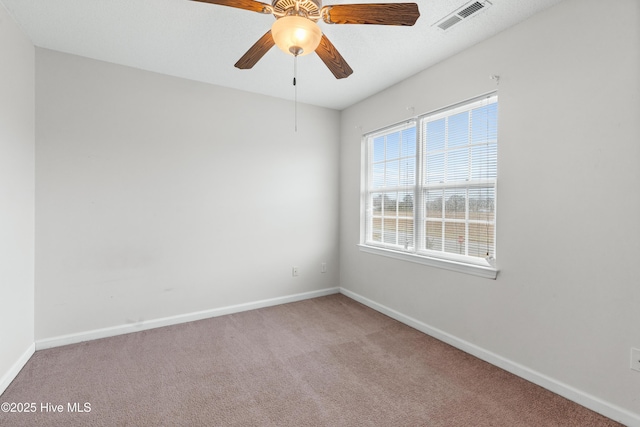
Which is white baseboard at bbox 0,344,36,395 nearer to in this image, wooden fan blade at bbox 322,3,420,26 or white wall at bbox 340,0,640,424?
wooden fan blade at bbox 322,3,420,26

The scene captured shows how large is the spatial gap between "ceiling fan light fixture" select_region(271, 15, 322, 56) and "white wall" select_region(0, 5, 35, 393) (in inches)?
79.7

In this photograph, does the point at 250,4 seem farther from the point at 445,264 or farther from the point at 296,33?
the point at 445,264

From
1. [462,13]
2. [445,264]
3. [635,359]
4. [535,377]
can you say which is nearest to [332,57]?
[462,13]

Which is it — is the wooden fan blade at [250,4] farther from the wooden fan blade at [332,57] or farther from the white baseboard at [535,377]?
the white baseboard at [535,377]

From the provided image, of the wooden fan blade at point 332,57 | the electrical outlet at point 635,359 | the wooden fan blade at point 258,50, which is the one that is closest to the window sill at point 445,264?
the electrical outlet at point 635,359

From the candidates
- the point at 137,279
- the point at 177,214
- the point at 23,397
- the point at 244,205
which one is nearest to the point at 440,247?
the point at 244,205

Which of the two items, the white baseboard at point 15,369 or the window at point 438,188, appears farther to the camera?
the window at point 438,188

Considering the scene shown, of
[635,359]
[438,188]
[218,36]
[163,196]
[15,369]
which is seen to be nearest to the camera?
[635,359]

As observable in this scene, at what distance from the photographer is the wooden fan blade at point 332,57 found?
5.56ft

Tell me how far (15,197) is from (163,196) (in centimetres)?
107

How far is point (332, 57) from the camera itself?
1788 mm

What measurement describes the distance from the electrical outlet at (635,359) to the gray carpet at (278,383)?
1.18ft

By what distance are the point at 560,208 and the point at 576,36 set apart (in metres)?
1.10

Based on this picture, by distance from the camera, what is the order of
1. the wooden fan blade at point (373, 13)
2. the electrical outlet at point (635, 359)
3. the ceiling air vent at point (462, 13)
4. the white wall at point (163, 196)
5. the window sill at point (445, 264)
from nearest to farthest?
1. the wooden fan blade at point (373, 13)
2. the electrical outlet at point (635, 359)
3. the ceiling air vent at point (462, 13)
4. the window sill at point (445, 264)
5. the white wall at point (163, 196)
